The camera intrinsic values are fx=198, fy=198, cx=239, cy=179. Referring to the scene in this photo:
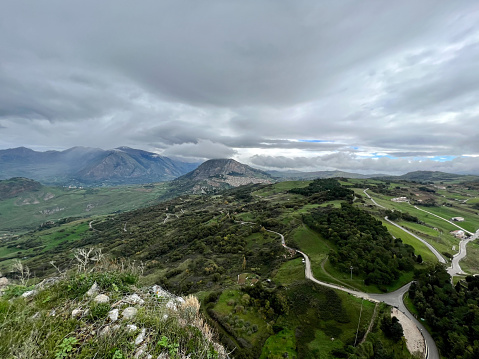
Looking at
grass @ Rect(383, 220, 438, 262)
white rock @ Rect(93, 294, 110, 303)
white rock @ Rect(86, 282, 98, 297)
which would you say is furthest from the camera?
grass @ Rect(383, 220, 438, 262)

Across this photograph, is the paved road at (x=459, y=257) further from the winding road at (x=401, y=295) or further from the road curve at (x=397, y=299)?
the road curve at (x=397, y=299)

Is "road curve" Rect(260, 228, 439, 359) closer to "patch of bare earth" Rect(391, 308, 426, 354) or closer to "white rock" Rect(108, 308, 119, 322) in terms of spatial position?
"patch of bare earth" Rect(391, 308, 426, 354)

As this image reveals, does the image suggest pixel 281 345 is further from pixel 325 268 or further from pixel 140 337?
pixel 140 337

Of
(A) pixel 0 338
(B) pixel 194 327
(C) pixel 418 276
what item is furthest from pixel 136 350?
(C) pixel 418 276

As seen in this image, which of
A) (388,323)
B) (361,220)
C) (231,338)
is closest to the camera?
(388,323)

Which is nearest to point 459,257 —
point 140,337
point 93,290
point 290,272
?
point 290,272

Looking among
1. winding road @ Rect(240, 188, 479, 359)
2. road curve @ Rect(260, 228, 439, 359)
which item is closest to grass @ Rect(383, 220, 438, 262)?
winding road @ Rect(240, 188, 479, 359)

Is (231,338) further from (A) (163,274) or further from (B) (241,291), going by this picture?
(A) (163,274)
